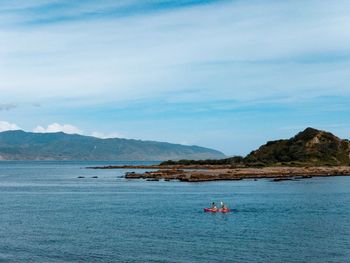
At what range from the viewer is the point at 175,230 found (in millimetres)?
64500

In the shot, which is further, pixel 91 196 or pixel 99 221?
pixel 91 196

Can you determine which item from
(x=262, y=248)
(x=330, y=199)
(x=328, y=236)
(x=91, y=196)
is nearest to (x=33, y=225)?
(x=262, y=248)

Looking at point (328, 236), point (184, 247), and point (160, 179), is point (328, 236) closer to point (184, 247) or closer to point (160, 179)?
point (184, 247)

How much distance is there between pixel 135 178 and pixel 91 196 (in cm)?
Answer: 7110

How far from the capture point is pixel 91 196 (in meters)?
116

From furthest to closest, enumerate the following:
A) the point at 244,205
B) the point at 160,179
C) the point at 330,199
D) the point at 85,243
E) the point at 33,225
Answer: the point at 160,179, the point at 330,199, the point at 244,205, the point at 33,225, the point at 85,243

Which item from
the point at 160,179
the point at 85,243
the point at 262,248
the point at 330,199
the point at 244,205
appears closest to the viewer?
the point at 262,248

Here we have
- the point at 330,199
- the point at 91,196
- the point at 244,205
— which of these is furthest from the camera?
the point at 91,196

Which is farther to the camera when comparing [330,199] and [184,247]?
[330,199]

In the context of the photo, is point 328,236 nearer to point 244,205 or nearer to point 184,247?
point 184,247

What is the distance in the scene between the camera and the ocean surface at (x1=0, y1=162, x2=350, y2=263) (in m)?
50.5

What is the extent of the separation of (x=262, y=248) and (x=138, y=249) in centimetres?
1206

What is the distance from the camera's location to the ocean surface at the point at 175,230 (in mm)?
50531

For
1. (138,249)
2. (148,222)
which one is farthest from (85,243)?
(148,222)
